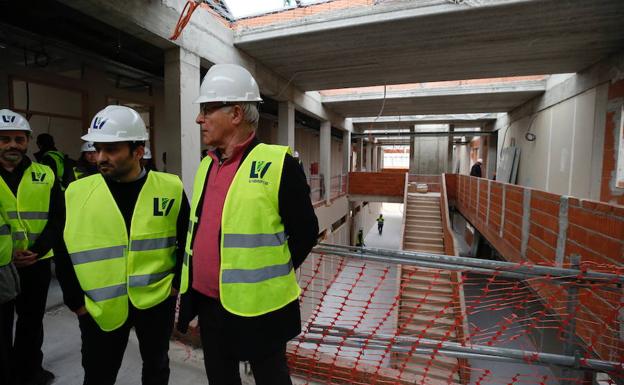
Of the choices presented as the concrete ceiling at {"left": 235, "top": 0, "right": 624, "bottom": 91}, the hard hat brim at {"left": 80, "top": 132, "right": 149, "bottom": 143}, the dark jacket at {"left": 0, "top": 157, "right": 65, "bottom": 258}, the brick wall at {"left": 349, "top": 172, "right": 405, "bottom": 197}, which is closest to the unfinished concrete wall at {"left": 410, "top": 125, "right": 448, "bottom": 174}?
the brick wall at {"left": 349, "top": 172, "right": 405, "bottom": 197}

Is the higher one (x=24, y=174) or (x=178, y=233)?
(x=24, y=174)

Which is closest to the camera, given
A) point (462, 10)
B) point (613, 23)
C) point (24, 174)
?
point (24, 174)

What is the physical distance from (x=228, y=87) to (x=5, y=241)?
175 cm

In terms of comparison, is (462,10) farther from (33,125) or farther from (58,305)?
(33,125)

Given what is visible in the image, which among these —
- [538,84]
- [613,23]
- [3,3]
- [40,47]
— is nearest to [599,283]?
[613,23]

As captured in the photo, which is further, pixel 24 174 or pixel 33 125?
pixel 33 125

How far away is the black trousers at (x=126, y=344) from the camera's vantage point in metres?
1.64

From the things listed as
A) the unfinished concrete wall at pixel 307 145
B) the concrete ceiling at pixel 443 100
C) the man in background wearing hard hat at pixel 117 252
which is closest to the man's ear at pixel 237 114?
the man in background wearing hard hat at pixel 117 252

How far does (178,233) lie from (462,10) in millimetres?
5653

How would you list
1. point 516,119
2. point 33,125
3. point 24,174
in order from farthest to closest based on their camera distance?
point 516,119
point 33,125
point 24,174

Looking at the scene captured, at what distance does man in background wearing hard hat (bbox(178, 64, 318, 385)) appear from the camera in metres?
1.32

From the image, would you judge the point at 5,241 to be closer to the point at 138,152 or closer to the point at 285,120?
the point at 138,152

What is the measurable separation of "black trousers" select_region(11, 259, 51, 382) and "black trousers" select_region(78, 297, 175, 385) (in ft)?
3.04

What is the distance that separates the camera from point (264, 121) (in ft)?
46.9
